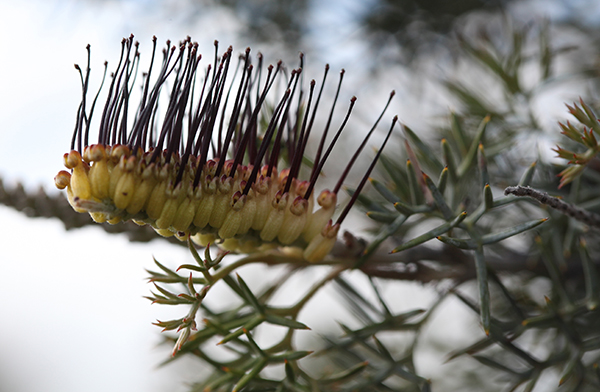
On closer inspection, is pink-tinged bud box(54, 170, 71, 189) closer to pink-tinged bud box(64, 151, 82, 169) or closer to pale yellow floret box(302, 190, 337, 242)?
pink-tinged bud box(64, 151, 82, 169)

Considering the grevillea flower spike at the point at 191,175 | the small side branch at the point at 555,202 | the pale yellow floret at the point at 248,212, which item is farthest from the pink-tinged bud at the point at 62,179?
the small side branch at the point at 555,202

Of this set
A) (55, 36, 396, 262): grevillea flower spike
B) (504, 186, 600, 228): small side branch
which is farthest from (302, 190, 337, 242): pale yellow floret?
(504, 186, 600, 228): small side branch

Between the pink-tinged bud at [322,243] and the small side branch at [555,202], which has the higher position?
the small side branch at [555,202]

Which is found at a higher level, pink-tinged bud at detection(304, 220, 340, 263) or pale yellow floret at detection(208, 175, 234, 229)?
pale yellow floret at detection(208, 175, 234, 229)

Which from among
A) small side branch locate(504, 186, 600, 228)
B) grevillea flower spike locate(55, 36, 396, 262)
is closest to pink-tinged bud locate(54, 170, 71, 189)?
grevillea flower spike locate(55, 36, 396, 262)

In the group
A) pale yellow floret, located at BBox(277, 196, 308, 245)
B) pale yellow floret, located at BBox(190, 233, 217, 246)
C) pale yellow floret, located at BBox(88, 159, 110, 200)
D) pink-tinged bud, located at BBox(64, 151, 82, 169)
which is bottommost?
pale yellow floret, located at BBox(190, 233, 217, 246)

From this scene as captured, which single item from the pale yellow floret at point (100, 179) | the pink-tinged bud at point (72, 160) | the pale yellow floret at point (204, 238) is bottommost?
the pale yellow floret at point (204, 238)

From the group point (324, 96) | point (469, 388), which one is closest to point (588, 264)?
point (469, 388)

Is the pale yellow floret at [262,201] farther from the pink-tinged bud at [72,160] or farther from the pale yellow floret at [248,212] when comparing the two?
the pink-tinged bud at [72,160]
